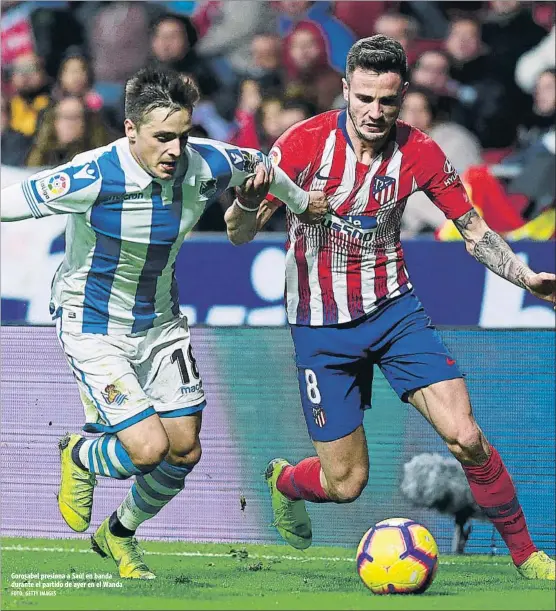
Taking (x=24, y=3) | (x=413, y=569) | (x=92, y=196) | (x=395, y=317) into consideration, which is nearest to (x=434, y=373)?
(x=395, y=317)

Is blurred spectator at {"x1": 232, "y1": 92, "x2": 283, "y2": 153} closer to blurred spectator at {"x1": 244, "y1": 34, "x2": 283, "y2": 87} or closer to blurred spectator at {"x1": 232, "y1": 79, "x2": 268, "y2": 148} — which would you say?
blurred spectator at {"x1": 232, "y1": 79, "x2": 268, "y2": 148}

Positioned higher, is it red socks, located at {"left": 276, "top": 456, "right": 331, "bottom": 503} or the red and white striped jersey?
the red and white striped jersey

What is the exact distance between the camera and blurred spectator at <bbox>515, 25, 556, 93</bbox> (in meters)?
10.8

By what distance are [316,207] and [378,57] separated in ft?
2.43

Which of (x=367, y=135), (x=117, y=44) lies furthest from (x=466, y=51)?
(x=367, y=135)

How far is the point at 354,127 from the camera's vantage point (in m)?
6.27

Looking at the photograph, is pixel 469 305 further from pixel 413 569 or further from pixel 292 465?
pixel 413 569

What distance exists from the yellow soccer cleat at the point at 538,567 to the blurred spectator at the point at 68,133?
204 inches

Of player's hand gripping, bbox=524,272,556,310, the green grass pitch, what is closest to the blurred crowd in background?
the green grass pitch

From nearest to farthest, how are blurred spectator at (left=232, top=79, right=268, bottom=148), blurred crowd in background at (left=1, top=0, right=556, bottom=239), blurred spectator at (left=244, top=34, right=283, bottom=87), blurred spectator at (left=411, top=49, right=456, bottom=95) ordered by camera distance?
blurred crowd in background at (left=1, top=0, right=556, bottom=239) < blurred spectator at (left=232, top=79, right=268, bottom=148) < blurred spectator at (left=411, top=49, right=456, bottom=95) < blurred spectator at (left=244, top=34, right=283, bottom=87)

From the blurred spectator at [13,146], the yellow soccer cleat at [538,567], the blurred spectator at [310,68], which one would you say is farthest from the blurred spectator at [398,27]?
the yellow soccer cleat at [538,567]

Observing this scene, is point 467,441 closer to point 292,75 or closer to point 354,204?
point 354,204

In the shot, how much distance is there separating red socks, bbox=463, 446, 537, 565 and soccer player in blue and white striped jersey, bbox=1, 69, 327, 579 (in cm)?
135

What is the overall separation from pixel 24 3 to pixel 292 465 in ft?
24.0
